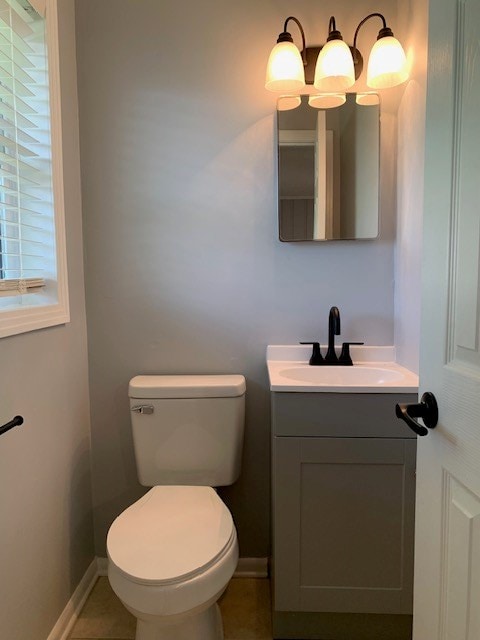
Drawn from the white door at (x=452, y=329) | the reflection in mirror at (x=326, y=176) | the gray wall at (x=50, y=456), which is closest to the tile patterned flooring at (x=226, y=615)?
the gray wall at (x=50, y=456)

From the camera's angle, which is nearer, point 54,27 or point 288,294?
point 54,27

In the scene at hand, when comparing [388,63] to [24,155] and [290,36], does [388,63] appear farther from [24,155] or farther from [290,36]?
[24,155]

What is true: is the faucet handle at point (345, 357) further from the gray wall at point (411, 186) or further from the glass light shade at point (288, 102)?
the glass light shade at point (288, 102)

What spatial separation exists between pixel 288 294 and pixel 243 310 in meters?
0.20

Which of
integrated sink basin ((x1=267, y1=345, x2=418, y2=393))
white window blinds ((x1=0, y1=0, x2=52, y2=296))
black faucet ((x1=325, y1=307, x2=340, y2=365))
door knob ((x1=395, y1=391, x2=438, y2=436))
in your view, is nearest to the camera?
door knob ((x1=395, y1=391, x2=438, y2=436))

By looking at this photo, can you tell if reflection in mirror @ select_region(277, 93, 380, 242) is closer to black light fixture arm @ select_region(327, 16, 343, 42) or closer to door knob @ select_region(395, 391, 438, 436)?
black light fixture arm @ select_region(327, 16, 343, 42)

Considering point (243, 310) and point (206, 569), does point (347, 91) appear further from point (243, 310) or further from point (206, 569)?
point (206, 569)

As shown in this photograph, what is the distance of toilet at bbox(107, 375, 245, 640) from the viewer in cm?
112

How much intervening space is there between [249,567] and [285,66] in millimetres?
1978

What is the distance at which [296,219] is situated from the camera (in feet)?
5.58

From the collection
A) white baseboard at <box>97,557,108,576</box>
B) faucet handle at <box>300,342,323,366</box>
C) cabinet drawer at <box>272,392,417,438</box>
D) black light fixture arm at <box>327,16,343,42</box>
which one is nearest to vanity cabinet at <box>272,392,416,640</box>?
cabinet drawer at <box>272,392,417,438</box>

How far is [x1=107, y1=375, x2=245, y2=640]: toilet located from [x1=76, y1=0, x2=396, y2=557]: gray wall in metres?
0.20

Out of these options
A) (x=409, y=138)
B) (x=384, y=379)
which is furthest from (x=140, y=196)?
(x=384, y=379)

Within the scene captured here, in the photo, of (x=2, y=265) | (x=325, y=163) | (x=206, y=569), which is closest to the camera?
(x=206, y=569)
